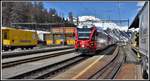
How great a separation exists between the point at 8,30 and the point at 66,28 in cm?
6376

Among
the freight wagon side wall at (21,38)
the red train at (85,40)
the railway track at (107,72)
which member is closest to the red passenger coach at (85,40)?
the red train at (85,40)

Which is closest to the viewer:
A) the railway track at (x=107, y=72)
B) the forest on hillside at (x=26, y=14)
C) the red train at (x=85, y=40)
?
the railway track at (x=107, y=72)

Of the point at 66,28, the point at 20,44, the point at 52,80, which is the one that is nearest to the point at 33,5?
the point at 66,28

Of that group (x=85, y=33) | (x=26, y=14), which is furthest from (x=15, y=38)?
(x=26, y=14)

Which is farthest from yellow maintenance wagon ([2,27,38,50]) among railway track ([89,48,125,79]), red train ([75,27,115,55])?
railway track ([89,48,125,79])

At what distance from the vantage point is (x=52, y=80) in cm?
1462

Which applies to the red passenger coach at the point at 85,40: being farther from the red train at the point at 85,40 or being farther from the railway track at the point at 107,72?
the railway track at the point at 107,72

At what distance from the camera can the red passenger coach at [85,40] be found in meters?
34.7

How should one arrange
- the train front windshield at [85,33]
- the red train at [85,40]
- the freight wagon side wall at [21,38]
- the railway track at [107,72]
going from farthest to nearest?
the freight wagon side wall at [21,38] → the train front windshield at [85,33] → the red train at [85,40] → the railway track at [107,72]

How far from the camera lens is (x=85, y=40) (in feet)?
115

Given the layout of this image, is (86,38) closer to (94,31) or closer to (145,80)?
(94,31)

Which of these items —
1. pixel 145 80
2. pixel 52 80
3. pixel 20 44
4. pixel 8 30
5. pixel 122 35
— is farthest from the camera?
pixel 122 35

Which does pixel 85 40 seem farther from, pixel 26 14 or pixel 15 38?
pixel 26 14

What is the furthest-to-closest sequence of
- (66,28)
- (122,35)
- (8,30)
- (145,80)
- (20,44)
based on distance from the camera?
(122,35), (66,28), (20,44), (8,30), (145,80)
